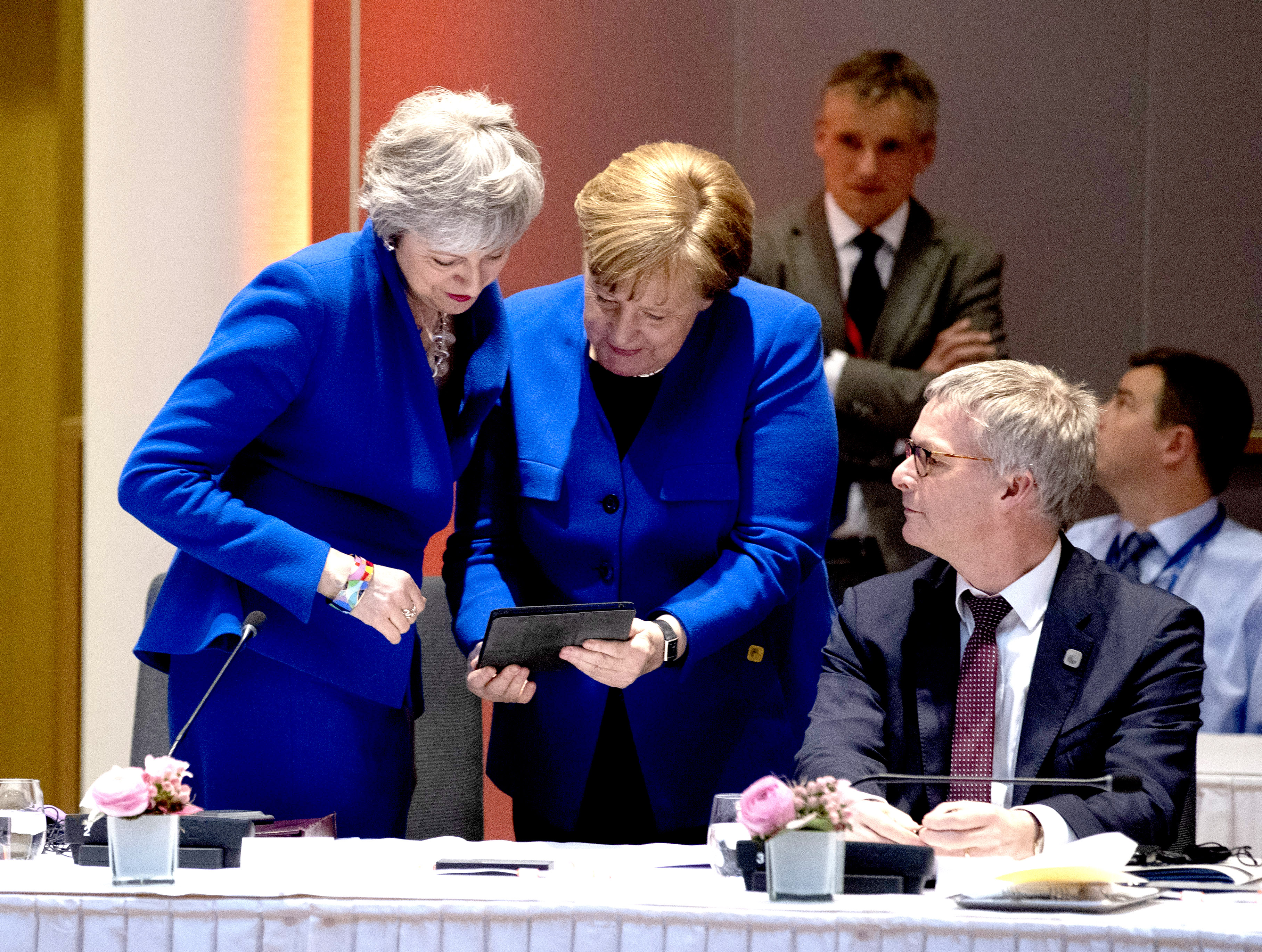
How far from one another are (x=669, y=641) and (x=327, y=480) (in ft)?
1.74

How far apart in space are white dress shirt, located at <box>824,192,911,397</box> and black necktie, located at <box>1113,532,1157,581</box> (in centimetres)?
74

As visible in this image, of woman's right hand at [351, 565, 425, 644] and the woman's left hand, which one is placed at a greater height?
woman's right hand at [351, 565, 425, 644]

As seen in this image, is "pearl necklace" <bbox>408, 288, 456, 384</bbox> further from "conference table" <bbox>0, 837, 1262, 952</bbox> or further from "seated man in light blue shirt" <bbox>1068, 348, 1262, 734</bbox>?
"seated man in light blue shirt" <bbox>1068, 348, 1262, 734</bbox>

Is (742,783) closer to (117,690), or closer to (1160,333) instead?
(1160,333)

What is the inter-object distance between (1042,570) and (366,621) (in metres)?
0.94

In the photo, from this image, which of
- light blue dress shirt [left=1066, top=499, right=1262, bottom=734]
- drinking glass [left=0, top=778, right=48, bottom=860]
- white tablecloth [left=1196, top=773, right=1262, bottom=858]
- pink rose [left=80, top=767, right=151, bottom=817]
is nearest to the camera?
pink rose [left=80, top=767, right=151, bottom=817]

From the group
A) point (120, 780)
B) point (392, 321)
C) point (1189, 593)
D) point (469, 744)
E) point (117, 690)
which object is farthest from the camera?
point (117, 690)

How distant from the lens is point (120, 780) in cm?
142

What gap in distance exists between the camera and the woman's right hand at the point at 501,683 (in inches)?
78.1

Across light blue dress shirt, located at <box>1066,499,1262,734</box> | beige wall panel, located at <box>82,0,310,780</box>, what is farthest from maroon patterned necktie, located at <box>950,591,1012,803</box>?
beige wall panel, located at <box>82,0,310,780</box>

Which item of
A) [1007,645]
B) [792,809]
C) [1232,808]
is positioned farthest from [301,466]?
[1232,808]

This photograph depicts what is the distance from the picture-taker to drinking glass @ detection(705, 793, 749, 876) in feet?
5.04

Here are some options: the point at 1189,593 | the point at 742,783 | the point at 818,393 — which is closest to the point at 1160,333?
the point at 1189,593

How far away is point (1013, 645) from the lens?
1975 millimetres
